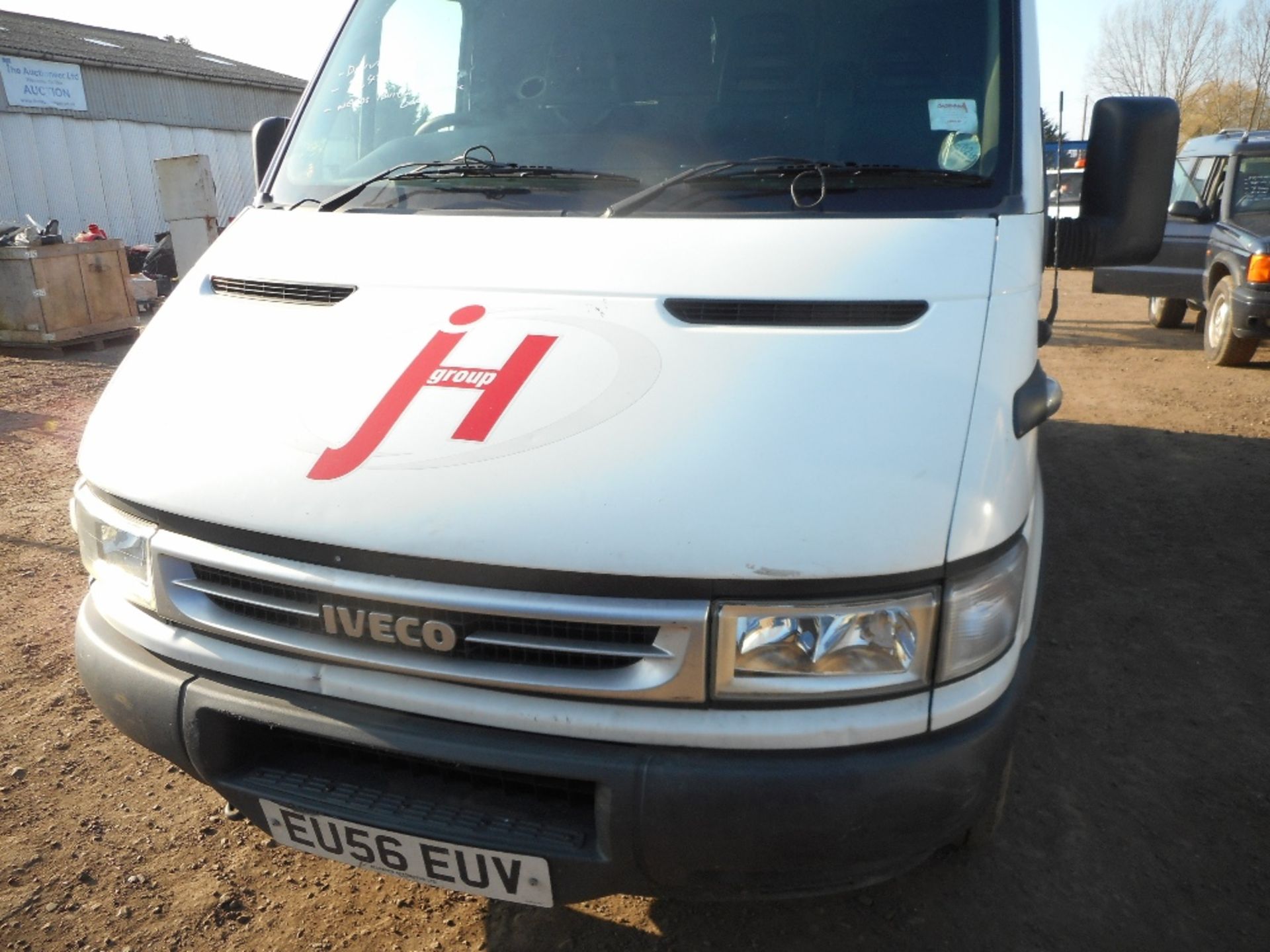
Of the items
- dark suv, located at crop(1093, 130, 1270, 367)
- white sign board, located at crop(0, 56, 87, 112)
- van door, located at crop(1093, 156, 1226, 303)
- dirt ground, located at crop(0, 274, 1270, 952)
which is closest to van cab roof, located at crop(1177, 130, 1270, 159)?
dark suv, located at crop(1093, 130, 1270, 367)

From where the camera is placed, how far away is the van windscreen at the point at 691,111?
2.40 metres

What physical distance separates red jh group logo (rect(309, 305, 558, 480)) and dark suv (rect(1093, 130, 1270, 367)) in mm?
6881

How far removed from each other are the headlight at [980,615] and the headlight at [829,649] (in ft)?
0.14

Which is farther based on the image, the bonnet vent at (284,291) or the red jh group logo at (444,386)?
the bonnet vent at (284,291)

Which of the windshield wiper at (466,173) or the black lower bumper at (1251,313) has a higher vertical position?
the windshield wiper at (466,173)

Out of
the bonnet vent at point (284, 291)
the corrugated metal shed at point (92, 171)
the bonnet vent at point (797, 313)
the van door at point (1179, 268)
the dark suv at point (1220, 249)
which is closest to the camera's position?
the bonnet vent at point (797, 313)

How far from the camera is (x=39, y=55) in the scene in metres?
20.0

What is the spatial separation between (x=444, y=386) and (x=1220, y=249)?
8.95 meters

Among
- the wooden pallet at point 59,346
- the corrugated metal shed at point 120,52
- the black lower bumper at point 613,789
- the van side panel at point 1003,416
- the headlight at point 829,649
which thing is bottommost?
the wooden pallet at point 59,346

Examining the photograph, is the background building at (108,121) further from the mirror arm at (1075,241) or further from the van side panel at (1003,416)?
the van side panel at (1003,416)

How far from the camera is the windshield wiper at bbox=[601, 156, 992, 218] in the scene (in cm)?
235

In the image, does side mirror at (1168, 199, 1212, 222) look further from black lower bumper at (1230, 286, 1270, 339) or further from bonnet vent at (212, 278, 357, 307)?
bonnet vent at (212, 278, 357, 307)

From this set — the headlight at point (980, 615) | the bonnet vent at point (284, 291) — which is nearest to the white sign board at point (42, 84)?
the bonnet vent at point (284, 291)

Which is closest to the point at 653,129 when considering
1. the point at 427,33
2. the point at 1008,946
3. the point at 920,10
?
the point at 920,10
